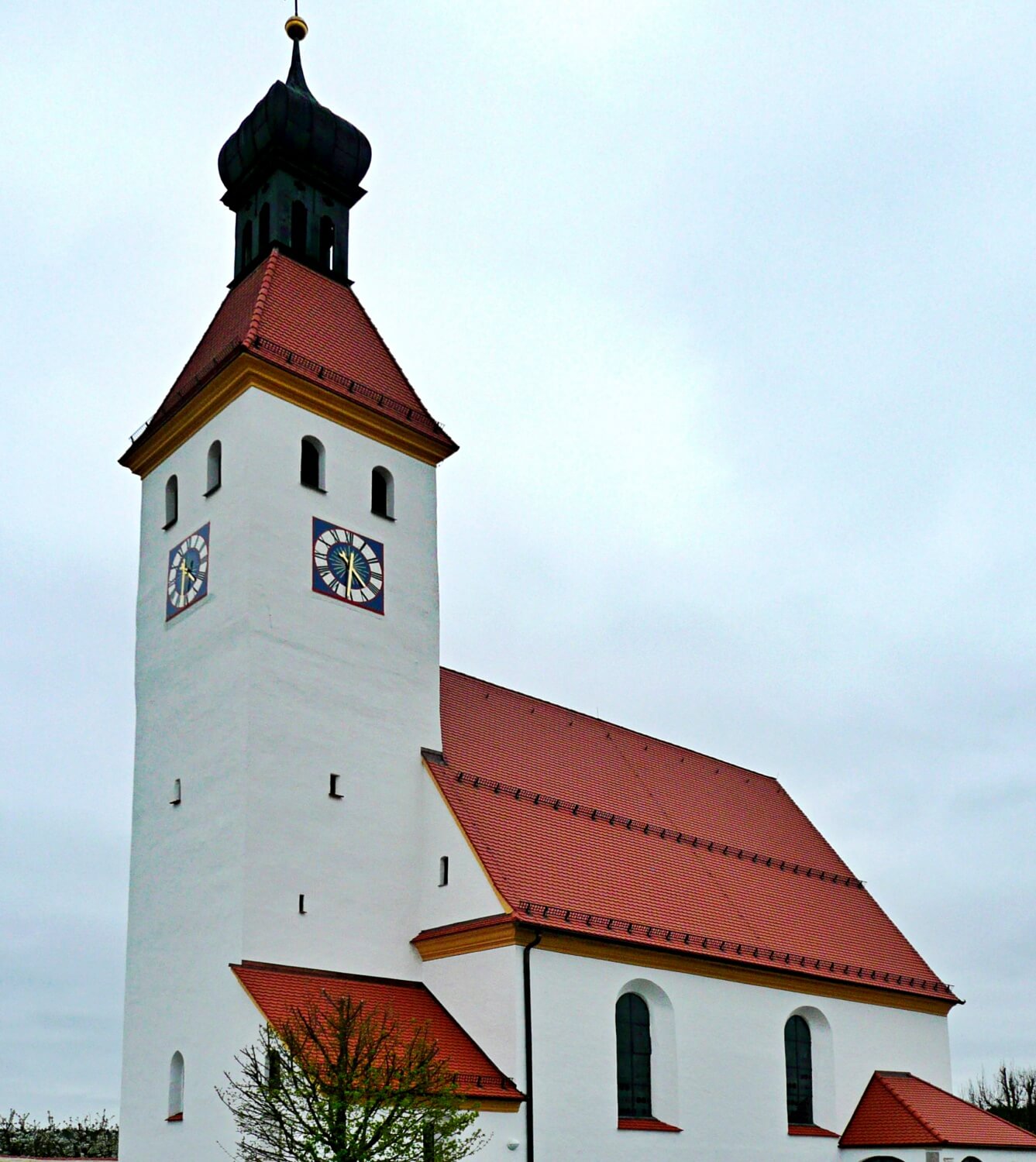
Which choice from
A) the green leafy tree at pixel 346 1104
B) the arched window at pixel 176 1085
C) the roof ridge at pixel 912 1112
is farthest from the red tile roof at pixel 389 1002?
the roof ridge at pixel 912 1112

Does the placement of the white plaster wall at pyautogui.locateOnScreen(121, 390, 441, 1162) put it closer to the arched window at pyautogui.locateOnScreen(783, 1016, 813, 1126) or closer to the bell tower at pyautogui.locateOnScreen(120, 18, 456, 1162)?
the bell tower at pyautogui.locateOnScreen(120, 18, 456, 1162)

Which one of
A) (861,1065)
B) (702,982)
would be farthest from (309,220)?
(861,1065)

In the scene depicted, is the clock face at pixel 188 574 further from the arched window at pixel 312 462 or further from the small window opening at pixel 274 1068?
the small window opening at pixel 274 1068

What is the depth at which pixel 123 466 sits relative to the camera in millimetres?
24969

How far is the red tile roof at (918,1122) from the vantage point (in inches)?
979

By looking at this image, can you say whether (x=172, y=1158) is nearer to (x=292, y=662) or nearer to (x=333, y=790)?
(x=333, y=790)

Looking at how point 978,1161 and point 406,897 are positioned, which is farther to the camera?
point 978,1161

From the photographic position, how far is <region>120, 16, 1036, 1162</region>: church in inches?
776

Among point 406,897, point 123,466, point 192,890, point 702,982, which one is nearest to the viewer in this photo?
point 192,890

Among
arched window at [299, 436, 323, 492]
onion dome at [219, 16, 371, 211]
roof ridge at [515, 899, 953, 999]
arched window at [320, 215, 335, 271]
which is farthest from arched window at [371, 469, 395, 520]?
roof ridge at [515, 899, 953, 999]

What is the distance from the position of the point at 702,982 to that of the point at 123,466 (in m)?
13.4

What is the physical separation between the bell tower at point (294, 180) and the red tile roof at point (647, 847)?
849 centimetres

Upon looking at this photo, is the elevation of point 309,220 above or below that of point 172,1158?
above

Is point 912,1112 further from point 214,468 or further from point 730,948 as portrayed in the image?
point 214,468
